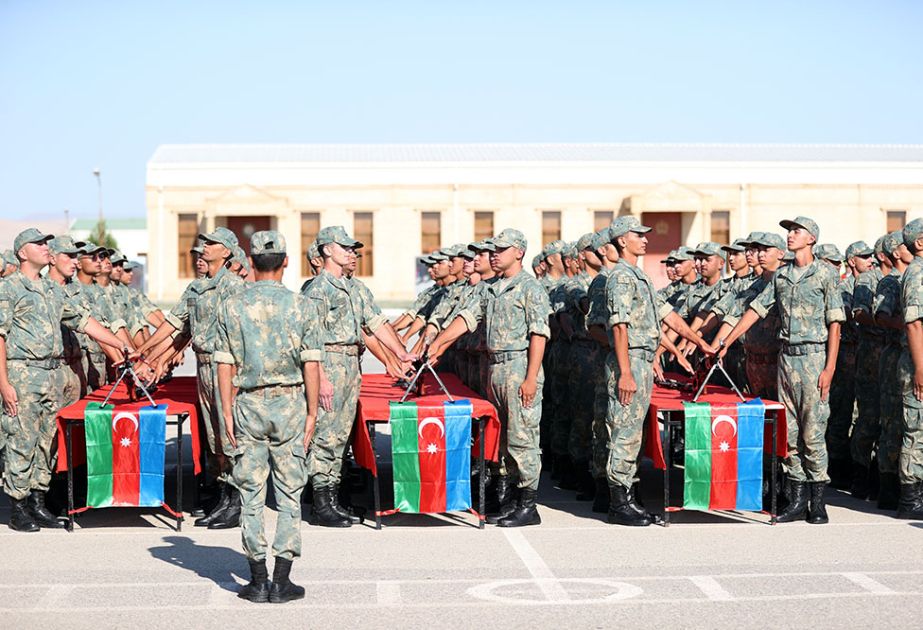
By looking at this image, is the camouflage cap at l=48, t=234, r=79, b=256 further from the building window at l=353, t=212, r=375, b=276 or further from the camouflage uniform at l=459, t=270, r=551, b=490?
the building window at l=353, t=212, r=375, b=276

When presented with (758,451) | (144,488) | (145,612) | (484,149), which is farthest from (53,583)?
(484,149)

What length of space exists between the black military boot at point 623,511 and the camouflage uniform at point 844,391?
2.52 metres

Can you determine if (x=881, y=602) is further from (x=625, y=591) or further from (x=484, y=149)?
(x=484, y=149)

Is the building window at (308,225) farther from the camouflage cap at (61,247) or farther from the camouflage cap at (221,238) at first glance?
the camouflage cap at (221,238)

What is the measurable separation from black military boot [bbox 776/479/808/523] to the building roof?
38.0 meters

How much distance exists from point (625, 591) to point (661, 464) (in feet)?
6.86

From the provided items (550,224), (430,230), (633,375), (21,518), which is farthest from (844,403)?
Answer: (430,230)

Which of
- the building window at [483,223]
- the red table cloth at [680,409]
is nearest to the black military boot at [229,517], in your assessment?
the red table cloth at [680,409]

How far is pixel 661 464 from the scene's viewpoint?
857 cm

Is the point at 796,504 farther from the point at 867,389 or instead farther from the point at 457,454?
the point at 457,454

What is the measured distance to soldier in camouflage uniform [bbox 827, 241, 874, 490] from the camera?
10117mm

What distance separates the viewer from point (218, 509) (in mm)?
8594

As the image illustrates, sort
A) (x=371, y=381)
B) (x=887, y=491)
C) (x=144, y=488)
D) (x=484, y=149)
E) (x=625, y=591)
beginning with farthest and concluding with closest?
(x=484, y=149) → (x=371, y=381) → (x=887, y=491) → (x=144, y=488) → (x=625, y=591)

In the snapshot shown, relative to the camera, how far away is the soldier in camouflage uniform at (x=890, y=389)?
9031mm
